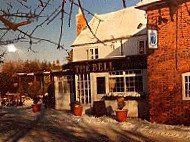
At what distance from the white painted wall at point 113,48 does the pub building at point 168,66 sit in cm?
778

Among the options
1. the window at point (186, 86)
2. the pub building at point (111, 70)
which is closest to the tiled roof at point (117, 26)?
the pub building at point (111, 70)

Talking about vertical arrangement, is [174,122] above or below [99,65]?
below

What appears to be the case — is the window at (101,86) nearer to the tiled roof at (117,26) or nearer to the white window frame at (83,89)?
the white window frame at (83,89)

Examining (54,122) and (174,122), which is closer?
(174,122)

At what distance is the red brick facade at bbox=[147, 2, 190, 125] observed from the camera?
13.6 meters

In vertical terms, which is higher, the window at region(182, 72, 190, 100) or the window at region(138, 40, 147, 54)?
the window at region(138, 40, 147, 54)

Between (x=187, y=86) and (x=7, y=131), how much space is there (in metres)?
8.73

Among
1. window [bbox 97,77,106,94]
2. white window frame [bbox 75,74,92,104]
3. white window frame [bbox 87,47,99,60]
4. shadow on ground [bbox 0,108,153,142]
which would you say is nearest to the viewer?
shadow on ground [bbox 0,108,153,142]

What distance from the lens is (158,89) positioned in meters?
14.5

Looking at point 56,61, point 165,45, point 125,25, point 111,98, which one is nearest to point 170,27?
point 165,45

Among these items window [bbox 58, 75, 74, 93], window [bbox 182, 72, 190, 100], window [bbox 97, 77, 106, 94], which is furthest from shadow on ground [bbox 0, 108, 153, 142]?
window [bbox 58, 75, 74, 93]

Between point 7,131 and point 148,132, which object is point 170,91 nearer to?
point 148,132

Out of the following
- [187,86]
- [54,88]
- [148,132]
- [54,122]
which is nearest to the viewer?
[148,132]

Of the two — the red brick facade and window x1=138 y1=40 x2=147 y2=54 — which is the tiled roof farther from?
the red brick facade
